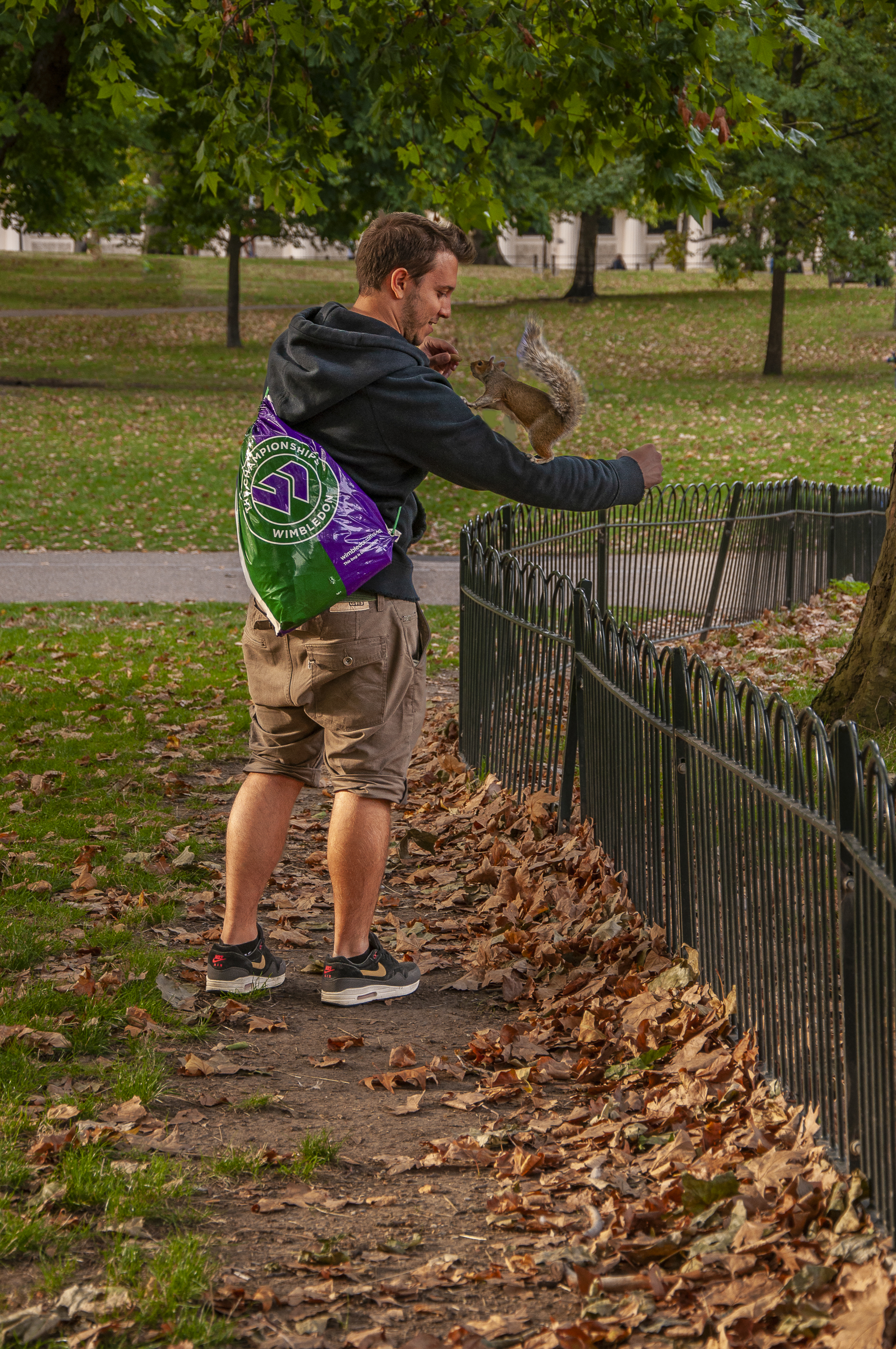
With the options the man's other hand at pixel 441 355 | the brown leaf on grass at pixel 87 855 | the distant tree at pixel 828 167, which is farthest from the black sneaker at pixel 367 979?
the distant tree at pixel 828 167

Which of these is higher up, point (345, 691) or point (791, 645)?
point (345, 691)

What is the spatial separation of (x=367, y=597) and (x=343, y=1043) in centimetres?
126

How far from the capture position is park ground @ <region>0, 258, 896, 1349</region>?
2484 millimetres

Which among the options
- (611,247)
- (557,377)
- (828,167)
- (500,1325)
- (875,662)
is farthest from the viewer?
(611,247)

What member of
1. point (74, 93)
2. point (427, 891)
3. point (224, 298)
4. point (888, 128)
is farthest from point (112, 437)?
point (224, 298)

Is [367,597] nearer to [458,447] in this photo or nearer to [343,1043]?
[458,447]

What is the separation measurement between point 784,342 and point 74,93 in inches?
777

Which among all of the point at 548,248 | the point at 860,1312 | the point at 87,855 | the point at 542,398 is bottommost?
the point at 87,855

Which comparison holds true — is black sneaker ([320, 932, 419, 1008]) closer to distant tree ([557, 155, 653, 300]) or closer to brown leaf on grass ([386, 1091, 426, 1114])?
brown leaf on grass ([386, 1091, 426, 1114])

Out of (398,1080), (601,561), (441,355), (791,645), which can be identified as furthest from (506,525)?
(398,1080)

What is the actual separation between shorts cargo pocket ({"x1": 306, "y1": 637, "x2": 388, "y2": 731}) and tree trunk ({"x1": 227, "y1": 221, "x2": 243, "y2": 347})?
2841cm

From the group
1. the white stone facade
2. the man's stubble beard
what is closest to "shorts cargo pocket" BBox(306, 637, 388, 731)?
the man's stubble beard

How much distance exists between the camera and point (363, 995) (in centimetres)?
394

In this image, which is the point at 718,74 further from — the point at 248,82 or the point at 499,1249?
the point at 499,1249
